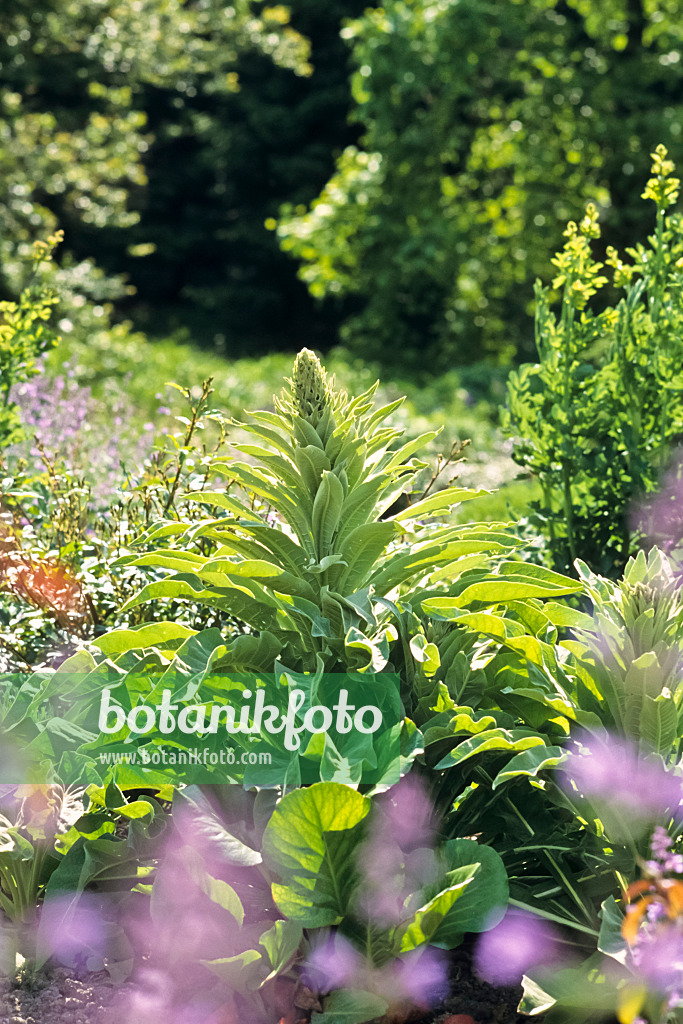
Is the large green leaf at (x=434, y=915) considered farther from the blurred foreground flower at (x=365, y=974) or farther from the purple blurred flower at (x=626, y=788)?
the purple blurred flower at (x=626, y=788)

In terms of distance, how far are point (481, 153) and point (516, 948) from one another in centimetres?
1175

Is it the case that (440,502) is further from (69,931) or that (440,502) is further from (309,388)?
(69,931)

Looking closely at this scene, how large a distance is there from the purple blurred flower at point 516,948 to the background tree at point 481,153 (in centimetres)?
1017

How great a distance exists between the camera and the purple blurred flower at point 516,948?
178cm

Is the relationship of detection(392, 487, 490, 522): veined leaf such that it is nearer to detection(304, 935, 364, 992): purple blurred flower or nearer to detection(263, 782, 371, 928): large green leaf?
detection(263, 782, 371, 928): large green leaf

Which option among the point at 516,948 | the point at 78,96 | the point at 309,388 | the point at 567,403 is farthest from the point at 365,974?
the point at 78,96

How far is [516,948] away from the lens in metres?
1.80

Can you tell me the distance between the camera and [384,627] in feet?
6.41

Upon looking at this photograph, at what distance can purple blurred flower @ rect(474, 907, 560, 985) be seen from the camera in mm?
1784

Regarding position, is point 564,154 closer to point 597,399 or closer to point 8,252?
point 8,252

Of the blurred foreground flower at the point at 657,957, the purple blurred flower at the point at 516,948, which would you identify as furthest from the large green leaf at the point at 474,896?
the blurred foreground flower at the point at 657,957

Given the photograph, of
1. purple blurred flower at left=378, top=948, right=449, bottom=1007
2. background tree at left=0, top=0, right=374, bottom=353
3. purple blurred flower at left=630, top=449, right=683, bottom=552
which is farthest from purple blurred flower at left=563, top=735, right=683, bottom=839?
background tree at left=0, top=0, right=374, bottom=353

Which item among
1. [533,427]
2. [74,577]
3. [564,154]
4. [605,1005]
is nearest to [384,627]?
[605,1005]

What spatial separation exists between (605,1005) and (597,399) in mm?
2056
